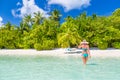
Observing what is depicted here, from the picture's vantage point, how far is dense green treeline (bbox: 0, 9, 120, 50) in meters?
39.8

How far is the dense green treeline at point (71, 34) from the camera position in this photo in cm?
3984

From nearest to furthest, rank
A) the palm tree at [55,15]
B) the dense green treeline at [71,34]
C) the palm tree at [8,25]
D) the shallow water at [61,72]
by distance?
the shallow water at [61,72], the dense green treeline at [71,34], the palm tree at [8,25], the palm tree at [55,15]

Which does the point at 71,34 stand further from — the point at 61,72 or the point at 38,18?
the point at 61,72

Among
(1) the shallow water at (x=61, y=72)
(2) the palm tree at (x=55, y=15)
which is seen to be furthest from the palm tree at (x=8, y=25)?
(1) the shallow water at (x=61, y=72)

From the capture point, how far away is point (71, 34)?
39969mm

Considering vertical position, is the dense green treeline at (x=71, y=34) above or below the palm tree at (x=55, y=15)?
below

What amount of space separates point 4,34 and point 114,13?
16894mm

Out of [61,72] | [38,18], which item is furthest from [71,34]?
[61,72]

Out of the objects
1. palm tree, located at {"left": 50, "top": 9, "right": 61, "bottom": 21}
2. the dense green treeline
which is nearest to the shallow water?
the dense green treeline

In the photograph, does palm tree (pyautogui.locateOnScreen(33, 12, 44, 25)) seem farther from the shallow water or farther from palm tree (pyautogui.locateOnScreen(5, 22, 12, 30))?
the shallow water

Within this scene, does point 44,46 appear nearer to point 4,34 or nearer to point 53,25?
point 53,25

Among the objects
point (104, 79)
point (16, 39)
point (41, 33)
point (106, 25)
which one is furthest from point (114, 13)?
point (104, 79)

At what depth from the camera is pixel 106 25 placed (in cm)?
4100

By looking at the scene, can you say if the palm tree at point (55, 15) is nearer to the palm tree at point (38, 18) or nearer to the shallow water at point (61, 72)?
the palm tree at point (38, 18)
